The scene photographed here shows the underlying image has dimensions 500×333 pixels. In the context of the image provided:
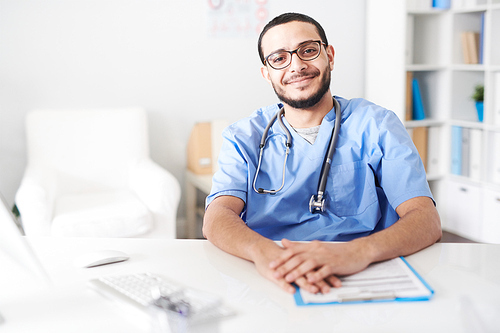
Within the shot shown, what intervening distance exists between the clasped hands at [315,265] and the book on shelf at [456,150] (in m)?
2.66

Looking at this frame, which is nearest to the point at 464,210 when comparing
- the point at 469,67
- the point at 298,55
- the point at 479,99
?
the point at 479,99

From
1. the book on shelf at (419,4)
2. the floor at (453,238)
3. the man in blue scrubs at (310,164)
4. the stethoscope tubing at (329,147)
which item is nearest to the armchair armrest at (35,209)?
the man in blue scrubs at (310,164)

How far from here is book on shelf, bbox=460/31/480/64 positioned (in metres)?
3.34

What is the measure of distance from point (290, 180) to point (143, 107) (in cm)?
190

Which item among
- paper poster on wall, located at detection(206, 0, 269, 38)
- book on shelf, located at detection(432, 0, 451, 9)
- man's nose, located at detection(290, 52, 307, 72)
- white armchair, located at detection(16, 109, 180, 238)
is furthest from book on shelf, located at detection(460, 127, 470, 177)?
man's nose, located at detection(290, 52, 307, 72)

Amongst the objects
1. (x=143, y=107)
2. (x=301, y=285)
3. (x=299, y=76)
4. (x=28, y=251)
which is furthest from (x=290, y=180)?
(x=143, y=107)

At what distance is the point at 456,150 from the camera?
11.4 feet

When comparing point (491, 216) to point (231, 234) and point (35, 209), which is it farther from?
point (35, 209)

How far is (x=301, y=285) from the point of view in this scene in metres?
0.98

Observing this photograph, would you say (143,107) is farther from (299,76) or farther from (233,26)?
(299,76)

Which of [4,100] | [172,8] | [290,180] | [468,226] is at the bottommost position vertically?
[468,226]

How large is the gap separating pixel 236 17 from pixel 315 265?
2.65 m

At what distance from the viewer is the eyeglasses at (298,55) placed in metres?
1.62

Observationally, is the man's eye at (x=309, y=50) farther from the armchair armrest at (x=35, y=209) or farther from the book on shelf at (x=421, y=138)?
the book on shelf at (x=421, y=138)
